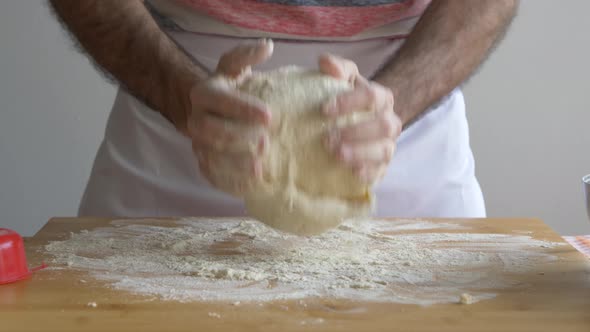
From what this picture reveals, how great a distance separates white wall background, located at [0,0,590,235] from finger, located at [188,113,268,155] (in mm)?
1707

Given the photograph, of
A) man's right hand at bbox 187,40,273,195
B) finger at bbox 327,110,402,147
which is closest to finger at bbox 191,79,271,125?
man's right hand at bbox 187,40,273,195

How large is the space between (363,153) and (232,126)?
194mm

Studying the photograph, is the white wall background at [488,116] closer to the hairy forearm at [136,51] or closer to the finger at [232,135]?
the hairy forearm at [136,51]

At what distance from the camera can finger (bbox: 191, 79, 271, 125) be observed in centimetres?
106

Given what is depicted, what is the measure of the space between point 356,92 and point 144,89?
53cm

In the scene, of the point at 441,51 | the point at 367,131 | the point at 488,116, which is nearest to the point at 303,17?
the point at 441,51

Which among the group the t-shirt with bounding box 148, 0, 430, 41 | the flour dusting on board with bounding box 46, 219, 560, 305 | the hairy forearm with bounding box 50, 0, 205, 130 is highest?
the t-shirt with bounding box 148, 0, 430, 41

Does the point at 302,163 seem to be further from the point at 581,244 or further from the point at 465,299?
the point at 581,244

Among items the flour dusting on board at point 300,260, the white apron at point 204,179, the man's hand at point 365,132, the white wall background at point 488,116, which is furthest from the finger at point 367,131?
the white wall background at point 488,116

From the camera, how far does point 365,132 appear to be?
1080 millimetres

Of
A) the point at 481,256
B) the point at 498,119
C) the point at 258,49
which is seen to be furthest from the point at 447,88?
the point at 498,119

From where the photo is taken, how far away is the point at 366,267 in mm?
Result: 1197

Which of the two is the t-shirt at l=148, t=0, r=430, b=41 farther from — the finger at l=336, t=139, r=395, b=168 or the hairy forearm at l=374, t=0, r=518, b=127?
the finger at l=336, t=139, r=395, b=168

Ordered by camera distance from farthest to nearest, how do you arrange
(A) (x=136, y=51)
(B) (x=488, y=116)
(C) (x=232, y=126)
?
1. (B) (x=488, y=116)
2. (A) (x=136, y=51)
3. (C) (x=232, y=126)
